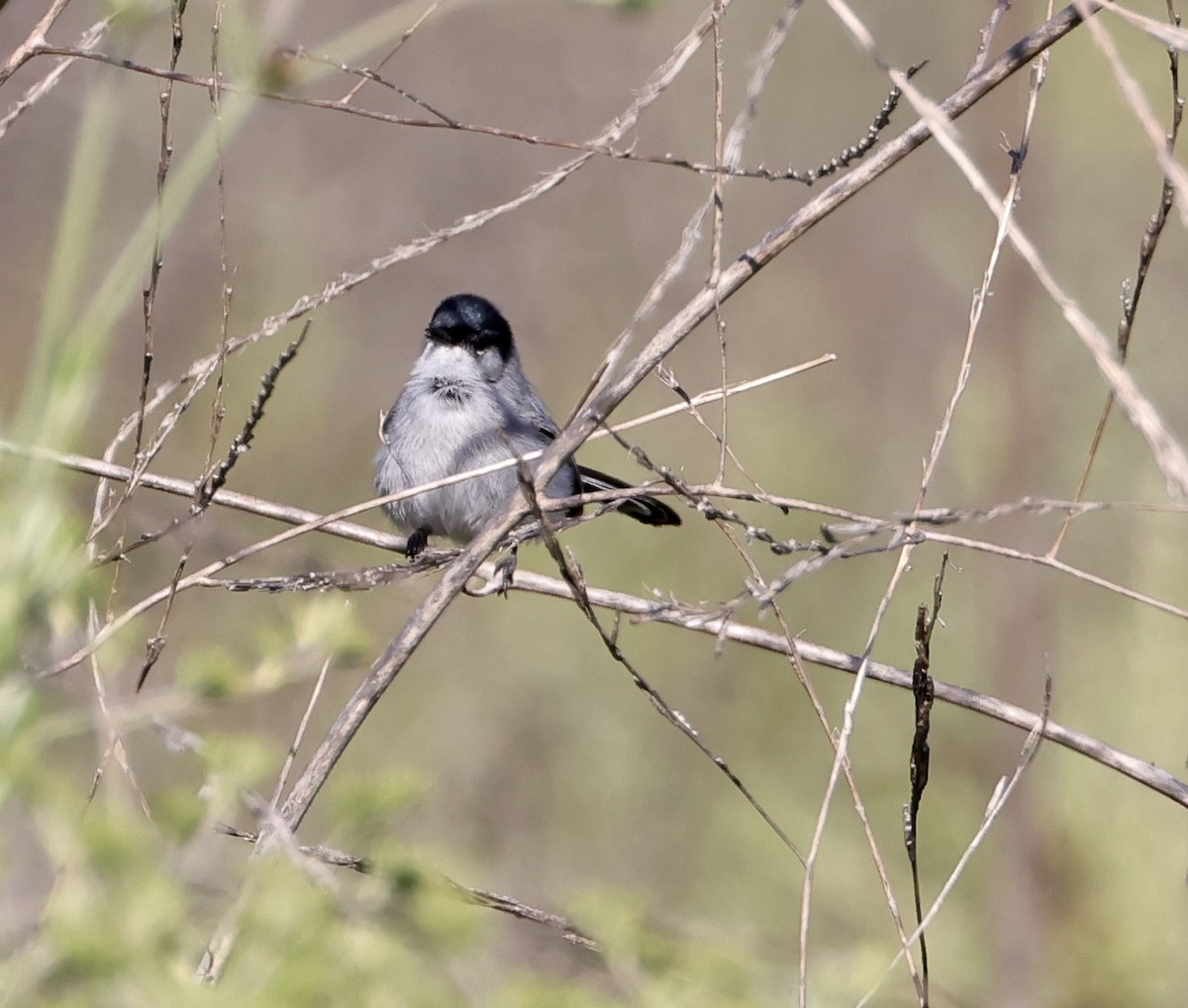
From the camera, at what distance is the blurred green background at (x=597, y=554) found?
43.6 inches

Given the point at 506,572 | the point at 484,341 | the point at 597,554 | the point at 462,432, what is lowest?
the point at 597,554

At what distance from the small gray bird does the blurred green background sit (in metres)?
0.45

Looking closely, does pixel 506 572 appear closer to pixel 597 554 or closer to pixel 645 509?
pixel 645 509

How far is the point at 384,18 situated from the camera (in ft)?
5.17

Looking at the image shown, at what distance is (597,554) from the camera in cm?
576

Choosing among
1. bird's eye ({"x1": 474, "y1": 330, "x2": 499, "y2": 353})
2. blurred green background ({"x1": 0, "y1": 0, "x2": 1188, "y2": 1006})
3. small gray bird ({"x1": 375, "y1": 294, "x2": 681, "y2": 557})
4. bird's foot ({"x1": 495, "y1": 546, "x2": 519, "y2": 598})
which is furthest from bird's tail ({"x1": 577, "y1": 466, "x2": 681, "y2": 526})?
bird's foot ({"x1": 495, "y1": 546, "x2": 519, "y2": 598})

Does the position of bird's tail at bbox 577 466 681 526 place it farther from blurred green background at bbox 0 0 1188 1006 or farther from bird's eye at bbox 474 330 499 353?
blurred green background at bbox 0 0 1188 1006

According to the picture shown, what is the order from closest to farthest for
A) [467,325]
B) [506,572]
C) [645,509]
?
[506,572], [645,509], [467,325]

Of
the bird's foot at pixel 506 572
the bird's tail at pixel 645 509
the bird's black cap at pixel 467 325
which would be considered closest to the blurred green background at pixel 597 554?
the bird's foot at pixel 506 572

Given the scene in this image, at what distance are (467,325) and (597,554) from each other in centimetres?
125

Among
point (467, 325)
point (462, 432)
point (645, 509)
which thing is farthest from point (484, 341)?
point (645, 509)

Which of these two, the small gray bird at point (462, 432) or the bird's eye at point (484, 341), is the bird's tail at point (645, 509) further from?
the bird's eye at point (484, 341)

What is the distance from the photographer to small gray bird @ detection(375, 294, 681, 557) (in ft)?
14.4

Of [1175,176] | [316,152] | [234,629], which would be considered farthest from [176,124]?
[1175,176]
